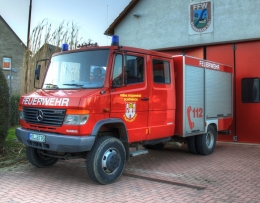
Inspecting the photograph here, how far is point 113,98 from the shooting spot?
583 centimetres

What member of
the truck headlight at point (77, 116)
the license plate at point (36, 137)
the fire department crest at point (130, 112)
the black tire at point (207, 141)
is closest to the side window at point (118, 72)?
the fire department crest at point (130, 112)

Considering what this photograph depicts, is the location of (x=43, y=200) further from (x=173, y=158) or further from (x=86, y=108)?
(x=173, y=158)

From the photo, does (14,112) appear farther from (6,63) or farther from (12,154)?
(6,63)

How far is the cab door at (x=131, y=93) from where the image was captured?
591cm

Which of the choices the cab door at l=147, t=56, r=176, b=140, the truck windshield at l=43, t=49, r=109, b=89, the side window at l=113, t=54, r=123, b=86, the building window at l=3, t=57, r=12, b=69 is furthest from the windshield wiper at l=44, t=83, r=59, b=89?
the building window at l=3, t=57, r=12, b=69

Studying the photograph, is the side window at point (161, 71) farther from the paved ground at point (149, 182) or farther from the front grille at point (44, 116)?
the front grille at point (44, 116)

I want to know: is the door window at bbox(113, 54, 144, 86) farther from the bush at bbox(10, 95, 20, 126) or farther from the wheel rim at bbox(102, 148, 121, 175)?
the bush at bbox(10, 95, 20, 126)

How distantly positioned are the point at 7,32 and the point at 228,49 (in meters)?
25.3

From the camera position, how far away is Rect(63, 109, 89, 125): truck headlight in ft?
17.5

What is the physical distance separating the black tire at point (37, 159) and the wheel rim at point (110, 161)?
187 cm

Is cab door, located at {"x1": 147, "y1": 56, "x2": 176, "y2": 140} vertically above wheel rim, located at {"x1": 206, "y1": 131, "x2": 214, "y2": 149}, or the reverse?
cab door, located at {"x1": 147, "y1": 56, "x2": 176, "y2": 140}

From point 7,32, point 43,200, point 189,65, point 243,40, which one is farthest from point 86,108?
point 7,32

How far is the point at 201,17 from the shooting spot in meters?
11.5

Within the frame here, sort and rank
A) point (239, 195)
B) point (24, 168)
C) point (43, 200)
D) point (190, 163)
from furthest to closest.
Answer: point (190, 163) → point (24, 168) → point (239, 195) → point (43, 200)
